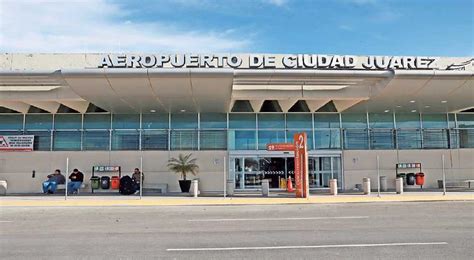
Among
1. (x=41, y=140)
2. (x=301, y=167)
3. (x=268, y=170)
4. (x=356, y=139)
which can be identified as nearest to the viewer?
(x=301, y=167)

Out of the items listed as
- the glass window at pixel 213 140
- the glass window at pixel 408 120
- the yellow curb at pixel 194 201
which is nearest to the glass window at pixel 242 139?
the glass window at pixel 213 140

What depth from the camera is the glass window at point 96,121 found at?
27.2m

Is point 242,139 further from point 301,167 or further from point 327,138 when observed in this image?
point 301,167

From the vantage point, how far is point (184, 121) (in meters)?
27.5

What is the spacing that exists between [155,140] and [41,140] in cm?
660

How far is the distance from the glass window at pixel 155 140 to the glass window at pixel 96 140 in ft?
7.09

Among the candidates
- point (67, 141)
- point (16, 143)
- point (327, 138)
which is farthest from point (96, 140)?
point (327, 138)

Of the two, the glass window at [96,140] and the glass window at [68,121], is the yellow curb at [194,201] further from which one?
the glass window at [68,121]

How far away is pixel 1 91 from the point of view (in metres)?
22.8

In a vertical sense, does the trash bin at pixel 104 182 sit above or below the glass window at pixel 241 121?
below

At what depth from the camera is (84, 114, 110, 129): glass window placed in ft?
89.1

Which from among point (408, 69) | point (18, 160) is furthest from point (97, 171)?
point (408, 69)

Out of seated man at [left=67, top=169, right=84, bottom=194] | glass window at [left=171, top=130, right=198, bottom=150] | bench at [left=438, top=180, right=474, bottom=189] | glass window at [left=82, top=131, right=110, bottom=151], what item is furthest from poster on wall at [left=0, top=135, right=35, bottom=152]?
bench at [left=438, top=180, right=474, bottom=189]

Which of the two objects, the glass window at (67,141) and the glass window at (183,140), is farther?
the glass window at (183,140)
